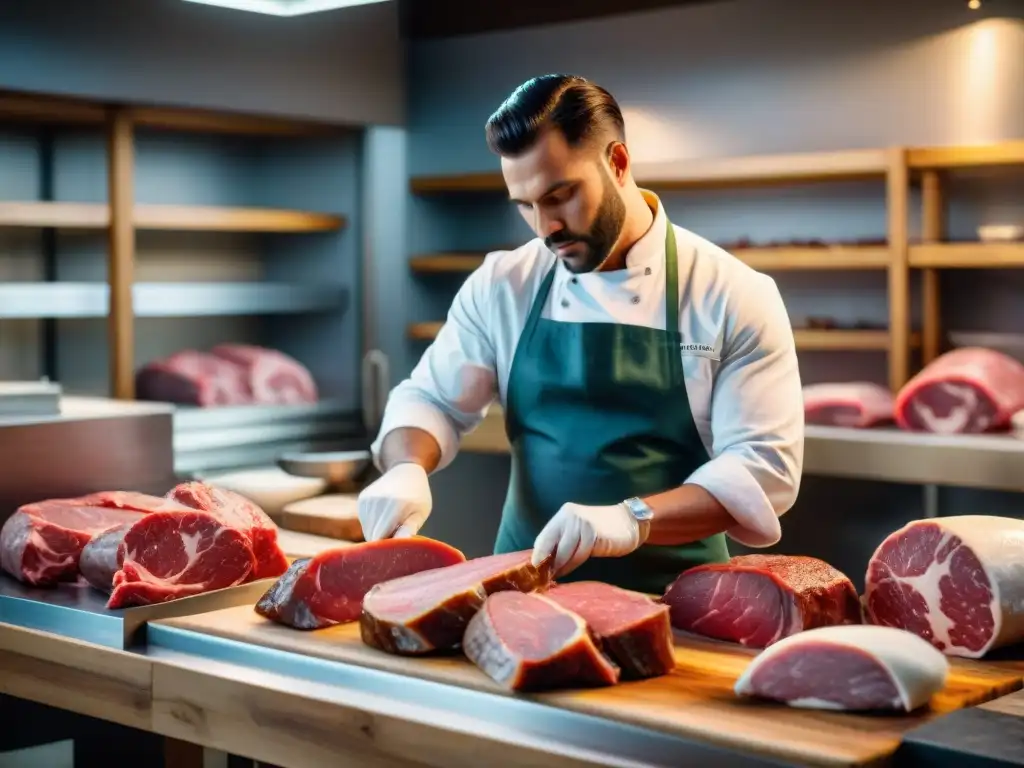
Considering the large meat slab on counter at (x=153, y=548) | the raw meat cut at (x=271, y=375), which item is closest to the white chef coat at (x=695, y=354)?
the large meat slab on counter at (x=153, y=548)

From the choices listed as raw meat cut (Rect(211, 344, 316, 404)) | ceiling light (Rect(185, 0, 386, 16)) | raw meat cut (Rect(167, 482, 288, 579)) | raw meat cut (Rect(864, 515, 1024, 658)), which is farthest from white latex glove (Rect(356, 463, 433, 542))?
raw meat cut (Rect(211, 344, 316, 404))

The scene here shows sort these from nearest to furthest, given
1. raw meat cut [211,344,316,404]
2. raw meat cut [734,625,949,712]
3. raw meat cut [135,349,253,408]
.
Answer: raw meat cut [734,625,949,712]
raw meat cut [135,349,253,408]
raw meat cut [211,344,316,404]

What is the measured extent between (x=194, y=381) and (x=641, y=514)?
129 inches

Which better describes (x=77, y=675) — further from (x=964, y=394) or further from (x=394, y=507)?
(x=964, y=394)

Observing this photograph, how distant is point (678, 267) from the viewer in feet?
9.77

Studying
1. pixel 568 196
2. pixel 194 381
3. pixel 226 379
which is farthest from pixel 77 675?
pixel 226 379

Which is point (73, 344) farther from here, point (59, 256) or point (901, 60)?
point (901, 60)

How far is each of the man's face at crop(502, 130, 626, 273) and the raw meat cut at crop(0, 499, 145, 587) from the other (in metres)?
1.19

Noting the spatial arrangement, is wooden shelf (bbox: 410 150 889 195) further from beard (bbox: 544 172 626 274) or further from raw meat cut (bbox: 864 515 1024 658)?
raw meat cut (bbox: 864 515 1024 658)

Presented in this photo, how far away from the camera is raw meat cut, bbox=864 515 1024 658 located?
2.31 m

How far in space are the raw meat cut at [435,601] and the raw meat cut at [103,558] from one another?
25.5 inches

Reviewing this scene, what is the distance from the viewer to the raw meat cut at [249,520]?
114 inches

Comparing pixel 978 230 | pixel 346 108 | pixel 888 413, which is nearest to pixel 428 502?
pixel 888 413

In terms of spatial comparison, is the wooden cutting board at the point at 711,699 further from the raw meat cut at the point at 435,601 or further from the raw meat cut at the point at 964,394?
the raw meat cut at the point at 964,394
